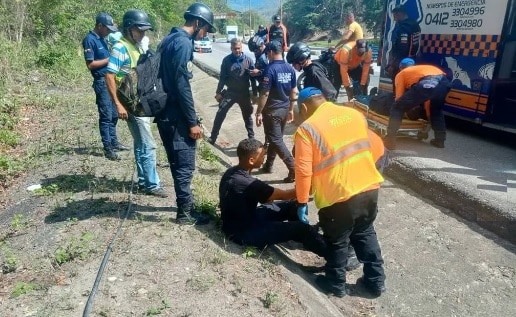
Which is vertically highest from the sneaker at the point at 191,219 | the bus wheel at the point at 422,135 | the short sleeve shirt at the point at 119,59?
the short sleeve shirt at the point at 119,59

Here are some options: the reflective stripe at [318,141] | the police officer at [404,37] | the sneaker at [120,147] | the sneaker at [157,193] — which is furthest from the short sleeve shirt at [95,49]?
the police officer at [404,37]

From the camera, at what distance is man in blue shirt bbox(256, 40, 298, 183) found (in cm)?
522

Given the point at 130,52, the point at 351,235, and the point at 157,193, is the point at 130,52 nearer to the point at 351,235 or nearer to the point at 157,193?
the point at 157,193

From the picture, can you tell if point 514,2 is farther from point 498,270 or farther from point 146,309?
point 146,309

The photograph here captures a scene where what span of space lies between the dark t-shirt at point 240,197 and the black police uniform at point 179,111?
403 mm

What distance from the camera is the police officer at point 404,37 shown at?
7.58m

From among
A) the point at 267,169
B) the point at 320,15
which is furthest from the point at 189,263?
the point at 320,15

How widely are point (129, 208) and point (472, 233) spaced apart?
341 cm

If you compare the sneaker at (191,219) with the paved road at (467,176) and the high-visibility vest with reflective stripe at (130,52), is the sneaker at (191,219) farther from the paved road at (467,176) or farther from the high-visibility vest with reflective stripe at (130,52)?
the paved road at (467,176)

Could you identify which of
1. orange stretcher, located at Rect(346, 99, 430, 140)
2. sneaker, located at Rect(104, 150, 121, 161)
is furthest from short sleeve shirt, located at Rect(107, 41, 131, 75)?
orange stretcher, located at Rect(346, 99, 430, 140)

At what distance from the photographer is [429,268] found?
3.68m

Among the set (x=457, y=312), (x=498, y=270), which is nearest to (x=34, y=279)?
(x=457, y=312)

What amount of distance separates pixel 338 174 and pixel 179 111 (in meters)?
1.51

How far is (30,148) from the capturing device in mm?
6480
